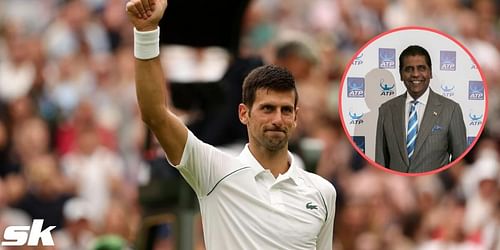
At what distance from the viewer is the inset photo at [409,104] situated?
6.38 metres

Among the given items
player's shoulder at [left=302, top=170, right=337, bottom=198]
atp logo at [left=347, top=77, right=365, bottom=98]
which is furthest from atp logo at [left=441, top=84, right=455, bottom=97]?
player's shoulder at [left=302, top=170, right=337, bottom=198]

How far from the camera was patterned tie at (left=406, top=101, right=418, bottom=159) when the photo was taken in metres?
6.39

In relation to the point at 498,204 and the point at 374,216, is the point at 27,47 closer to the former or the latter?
the point at 374,216

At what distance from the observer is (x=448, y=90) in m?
6.44

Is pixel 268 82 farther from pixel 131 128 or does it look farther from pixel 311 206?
pixel 131 128

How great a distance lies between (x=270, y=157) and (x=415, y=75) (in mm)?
790

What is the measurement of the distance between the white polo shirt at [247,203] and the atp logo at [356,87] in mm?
511

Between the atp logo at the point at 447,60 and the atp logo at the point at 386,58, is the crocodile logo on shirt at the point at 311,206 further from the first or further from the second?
the atp logo at the point at 447,60

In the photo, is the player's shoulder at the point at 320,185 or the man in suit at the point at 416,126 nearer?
the player's shoulder at the point at 320,185

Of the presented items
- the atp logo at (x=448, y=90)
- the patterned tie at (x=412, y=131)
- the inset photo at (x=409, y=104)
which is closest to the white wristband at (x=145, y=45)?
the inset photo at (x=409, y=104)

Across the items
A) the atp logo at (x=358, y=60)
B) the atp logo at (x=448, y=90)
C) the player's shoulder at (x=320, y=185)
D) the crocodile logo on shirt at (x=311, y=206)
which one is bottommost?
the crocodile logo on shirt at (x=311, y=206)

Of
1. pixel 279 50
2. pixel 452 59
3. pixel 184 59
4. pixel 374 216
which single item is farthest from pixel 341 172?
pixel 452 59

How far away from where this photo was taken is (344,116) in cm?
640

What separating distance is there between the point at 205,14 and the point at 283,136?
4064 mm
